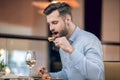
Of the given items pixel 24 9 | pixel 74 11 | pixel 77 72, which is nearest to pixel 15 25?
pixel 24 9

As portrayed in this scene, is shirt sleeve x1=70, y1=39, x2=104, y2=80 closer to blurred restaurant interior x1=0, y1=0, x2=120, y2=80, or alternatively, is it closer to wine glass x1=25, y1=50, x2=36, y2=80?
wine glass x1=25, y1=50, x2=36, y2=80

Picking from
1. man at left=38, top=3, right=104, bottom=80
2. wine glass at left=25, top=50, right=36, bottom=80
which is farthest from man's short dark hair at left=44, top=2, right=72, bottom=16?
wine glass at left=25, top=50, right=36, bottom=80

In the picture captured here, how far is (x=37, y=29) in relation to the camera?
414 cm

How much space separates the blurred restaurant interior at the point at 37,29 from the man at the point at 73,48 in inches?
47.2

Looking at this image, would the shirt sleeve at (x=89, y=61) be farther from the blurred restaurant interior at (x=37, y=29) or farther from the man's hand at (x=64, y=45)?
the blurred restaurant interior at (x=37, y=29)

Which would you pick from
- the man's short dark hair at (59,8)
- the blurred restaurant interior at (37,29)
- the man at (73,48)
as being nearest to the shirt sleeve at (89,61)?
the man at (73,48)

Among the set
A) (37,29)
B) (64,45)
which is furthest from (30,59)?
(37,29)

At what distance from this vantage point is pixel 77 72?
1916 mm

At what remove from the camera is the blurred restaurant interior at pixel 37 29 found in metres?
3.79

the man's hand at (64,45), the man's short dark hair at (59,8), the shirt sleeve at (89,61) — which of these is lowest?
the shirt sleeve at (89,61)

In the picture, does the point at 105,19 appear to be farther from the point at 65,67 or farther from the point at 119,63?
the point at 65,67

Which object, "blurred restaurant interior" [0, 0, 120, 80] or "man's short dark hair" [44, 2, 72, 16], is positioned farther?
"blurred restaurant interior" [0, 0, 120, 80]

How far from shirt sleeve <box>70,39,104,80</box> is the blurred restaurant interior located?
1.38 metres

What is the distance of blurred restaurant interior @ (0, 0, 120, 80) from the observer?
3.79 metres
